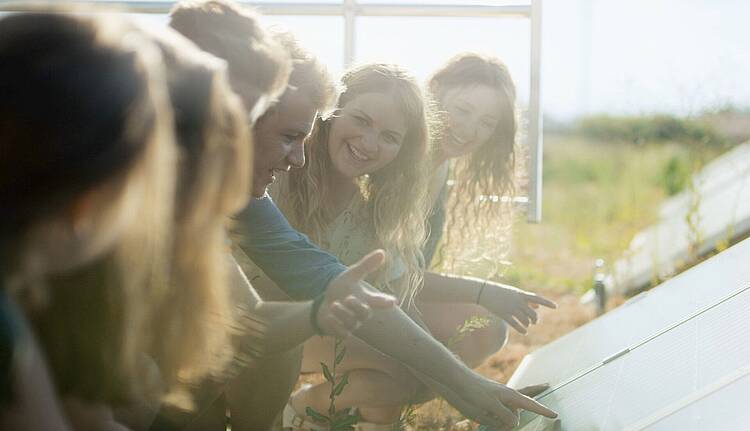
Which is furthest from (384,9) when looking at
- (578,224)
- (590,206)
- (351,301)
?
(590,206)

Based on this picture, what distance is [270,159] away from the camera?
229cm

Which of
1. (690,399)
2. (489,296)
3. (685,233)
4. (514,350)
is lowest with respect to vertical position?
(514,350)

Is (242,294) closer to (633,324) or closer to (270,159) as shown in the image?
(270,159)

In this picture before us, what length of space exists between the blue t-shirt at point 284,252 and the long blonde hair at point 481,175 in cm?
126

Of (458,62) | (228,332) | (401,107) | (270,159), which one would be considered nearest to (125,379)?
(228,332)

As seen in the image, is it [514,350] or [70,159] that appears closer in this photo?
[70,159]

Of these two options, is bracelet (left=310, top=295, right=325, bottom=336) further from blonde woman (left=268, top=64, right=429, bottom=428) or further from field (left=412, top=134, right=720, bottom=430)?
field (left=412, top=134, right=720, bottom=430)

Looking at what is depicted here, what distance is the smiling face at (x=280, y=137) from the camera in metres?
2.28

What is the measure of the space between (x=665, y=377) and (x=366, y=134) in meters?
1.20

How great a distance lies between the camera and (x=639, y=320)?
2.86 meters

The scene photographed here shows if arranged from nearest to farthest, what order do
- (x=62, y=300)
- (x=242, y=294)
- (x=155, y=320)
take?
1. (x=62, y=300)
2. (x=155, y=320)
3. (x=242, y=294)

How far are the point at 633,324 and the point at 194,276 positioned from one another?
1.65 m

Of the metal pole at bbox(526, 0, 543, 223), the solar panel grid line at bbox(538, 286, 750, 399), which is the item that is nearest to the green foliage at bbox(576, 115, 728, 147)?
the metal pole at bbox(526, 0, 543, 223)

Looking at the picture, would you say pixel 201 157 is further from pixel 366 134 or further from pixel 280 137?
pixel 366 134
